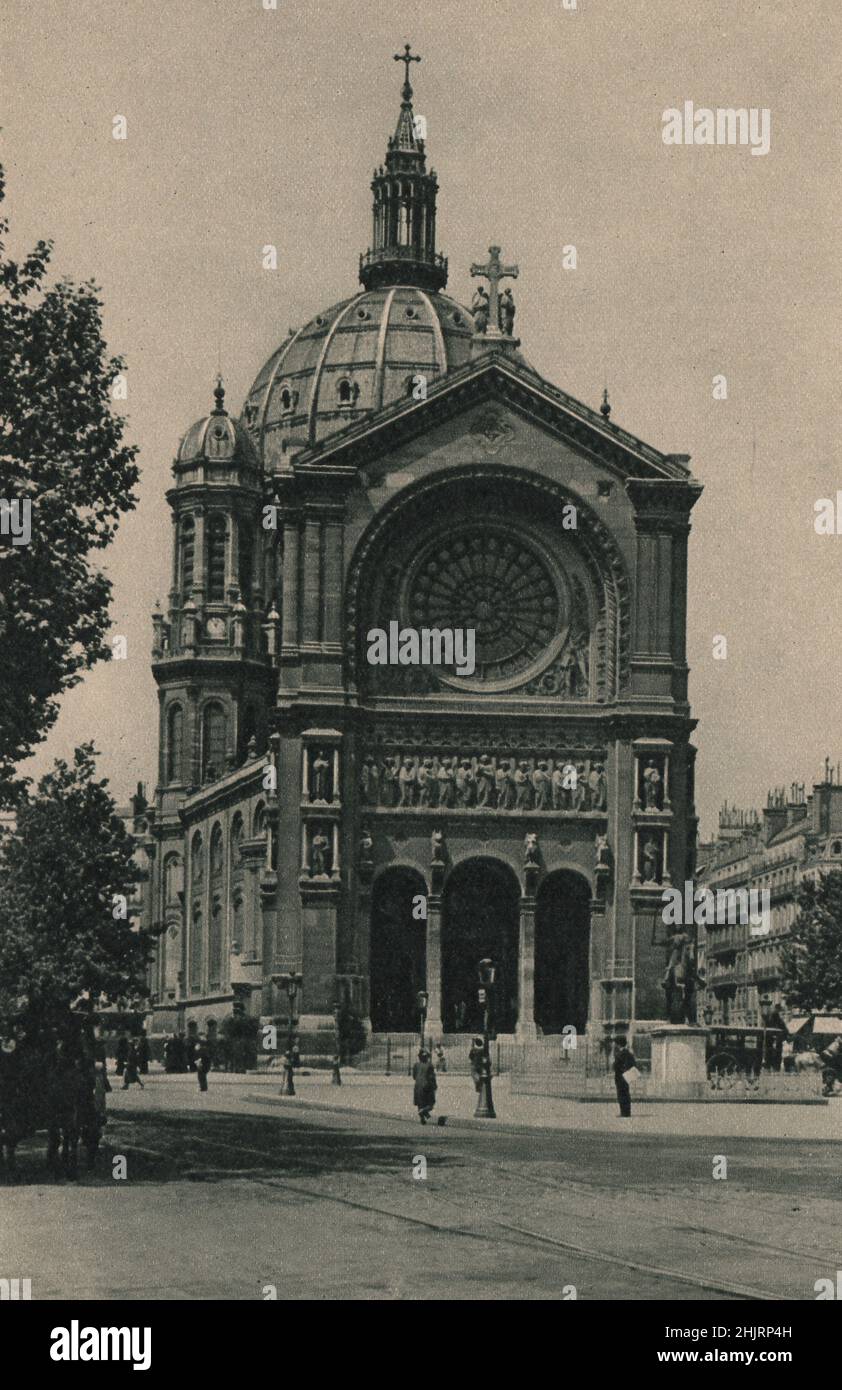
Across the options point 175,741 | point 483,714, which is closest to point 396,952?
point 483,714

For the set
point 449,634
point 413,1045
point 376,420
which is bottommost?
point 413,1045

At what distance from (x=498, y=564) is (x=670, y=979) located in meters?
28.4

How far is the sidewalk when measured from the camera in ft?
127

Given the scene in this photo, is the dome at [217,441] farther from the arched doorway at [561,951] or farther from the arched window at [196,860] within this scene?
the arched doorway at [561,951]

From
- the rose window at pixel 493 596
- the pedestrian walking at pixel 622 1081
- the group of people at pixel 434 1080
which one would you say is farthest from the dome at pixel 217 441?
the pedestrian walking at pixel 622 1081

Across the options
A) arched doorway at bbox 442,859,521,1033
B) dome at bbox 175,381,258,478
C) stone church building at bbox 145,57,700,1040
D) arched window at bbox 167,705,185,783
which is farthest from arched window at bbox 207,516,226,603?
arched doorway at bbox 442,859,521,1033

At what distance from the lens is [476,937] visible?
255 feet

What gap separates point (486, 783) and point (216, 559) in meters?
37.8

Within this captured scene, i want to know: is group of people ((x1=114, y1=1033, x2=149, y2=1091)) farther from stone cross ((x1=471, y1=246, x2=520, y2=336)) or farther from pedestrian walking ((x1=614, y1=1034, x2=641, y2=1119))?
stone cross ((x1=471, y1=246, x2=520, y2=336))

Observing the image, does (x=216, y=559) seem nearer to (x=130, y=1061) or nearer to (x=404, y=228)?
(x=404, y=228)

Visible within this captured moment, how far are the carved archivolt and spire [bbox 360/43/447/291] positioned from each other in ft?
163

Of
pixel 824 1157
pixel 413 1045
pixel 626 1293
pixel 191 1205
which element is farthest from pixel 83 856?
pixel 626 1293
